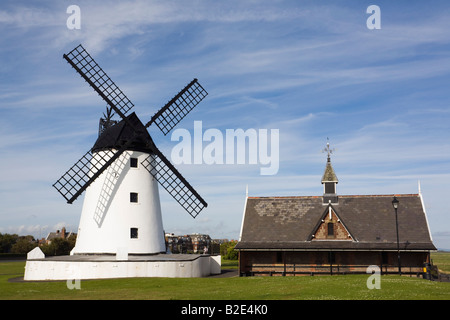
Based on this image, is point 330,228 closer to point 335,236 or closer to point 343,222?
point 335,236

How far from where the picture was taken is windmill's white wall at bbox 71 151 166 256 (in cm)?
3181

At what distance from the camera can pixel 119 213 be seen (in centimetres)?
3198

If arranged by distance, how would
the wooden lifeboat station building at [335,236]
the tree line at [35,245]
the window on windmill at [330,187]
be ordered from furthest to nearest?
the tree line at [35,245]
the window on windmill at [330,187]
the wooden lifeboat station building at [335,236]

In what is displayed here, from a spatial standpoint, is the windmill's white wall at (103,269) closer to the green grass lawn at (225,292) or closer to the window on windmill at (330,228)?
the green grass lawn at (225,292)

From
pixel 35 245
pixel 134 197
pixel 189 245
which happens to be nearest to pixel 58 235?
pixel 35 245

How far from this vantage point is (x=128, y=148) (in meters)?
32.9

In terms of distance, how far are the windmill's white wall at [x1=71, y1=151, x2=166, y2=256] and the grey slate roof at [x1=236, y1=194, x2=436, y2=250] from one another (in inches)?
303

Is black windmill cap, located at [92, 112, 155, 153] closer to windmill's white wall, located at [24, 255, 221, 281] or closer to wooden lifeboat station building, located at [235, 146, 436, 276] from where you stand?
windmill's white wall, located at [24, 255, 221, 281]

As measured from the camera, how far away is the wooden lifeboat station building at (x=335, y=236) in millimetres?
33250

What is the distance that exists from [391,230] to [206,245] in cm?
1934

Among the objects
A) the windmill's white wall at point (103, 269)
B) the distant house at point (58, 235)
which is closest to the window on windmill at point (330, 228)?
the windmill's white wall at point (103, 269)

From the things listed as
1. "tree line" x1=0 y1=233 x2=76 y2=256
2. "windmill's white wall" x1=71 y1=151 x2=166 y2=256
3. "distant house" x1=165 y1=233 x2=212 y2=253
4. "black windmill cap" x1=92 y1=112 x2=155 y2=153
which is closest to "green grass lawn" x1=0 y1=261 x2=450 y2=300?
"windmill's white wall" x1=71 y1=151 x2=166 y2=256
